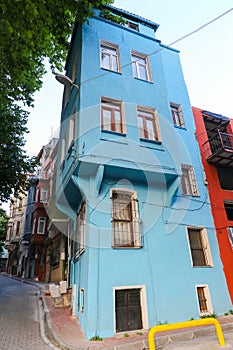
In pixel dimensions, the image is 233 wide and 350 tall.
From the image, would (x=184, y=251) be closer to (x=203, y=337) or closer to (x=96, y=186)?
(x=203, y=337)

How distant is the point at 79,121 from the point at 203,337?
770 cm

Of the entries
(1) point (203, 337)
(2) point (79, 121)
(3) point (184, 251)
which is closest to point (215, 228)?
(3) point (184, 251)

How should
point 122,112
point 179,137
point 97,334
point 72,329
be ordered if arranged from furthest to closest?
point 179,137, point 122,112, point 72,329, point 97,334

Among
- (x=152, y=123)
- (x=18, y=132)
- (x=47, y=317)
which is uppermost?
(x=18, y=132)

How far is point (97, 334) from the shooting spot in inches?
229

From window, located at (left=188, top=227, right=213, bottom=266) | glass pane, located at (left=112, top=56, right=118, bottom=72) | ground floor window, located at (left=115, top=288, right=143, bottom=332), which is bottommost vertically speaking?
ground floor window, located at (left=115, top=288, right=143, bottom=332)

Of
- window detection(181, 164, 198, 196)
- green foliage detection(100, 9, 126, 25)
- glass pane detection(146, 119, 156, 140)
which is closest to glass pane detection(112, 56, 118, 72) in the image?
green foliage detection(100, 9, 126, 25)

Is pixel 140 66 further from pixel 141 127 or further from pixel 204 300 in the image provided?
pixel 204 300

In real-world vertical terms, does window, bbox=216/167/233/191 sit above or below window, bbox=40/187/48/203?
Answer: below

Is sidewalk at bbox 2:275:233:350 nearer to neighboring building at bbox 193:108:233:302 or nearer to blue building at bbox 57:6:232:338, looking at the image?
blue building at bbox 57:6:232:338

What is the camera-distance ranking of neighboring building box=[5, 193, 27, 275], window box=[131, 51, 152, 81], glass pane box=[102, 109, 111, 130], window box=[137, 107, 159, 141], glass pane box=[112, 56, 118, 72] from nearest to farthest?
glass pane box=[102, 109, 111, 130] < window box=[137, 107, 159, 141] < glass pane box=[112, 56, 118, 72] < window box=[131, 51, 152, 81] < neighboring building box=[5, 193, 27, 275]

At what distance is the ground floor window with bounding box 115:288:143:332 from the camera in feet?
20.8

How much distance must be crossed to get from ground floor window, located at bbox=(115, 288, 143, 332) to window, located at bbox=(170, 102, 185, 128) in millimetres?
8379

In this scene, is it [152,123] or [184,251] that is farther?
[152,123]
